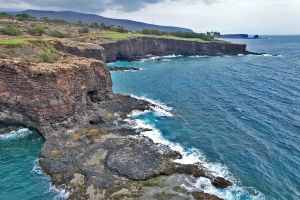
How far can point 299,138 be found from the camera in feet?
178

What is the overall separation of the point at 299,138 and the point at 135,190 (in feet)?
106

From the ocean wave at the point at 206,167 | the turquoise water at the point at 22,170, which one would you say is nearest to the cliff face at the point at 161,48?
the ocean wave at the point at 206,167

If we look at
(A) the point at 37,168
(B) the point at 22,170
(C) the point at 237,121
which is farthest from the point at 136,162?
(C) the point at 237,121

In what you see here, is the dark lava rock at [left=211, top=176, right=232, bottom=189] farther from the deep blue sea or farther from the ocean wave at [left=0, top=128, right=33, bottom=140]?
the ocean wave at [left=0, top=128, right=33, bottom=140]

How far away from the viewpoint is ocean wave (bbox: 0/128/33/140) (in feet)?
175

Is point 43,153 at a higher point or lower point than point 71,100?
lower

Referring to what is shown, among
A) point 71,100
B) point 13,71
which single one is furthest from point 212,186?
point 13,71

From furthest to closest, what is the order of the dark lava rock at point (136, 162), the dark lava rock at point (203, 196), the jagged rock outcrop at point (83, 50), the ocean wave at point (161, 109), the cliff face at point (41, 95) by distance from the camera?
the jagged rock outcrop at point (83, 50) → the ocean wave at point (161, 109) → the cliff face at point (41, 95) → the dark lava rock at point (136, 162) → the dark lava rock at point (203, 196)

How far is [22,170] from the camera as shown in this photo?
143 ft

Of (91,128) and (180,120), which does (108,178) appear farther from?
(180,120)

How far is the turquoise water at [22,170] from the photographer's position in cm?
3822

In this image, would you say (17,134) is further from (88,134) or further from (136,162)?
(136,162)

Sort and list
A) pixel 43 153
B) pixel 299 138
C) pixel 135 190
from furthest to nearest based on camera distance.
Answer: pixel 299 138 < pixel 43 153 < pixel 135 190

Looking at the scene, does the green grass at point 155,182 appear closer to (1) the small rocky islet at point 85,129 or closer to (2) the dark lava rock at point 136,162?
(1) the small rocky islet at point 85,129
